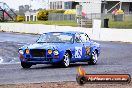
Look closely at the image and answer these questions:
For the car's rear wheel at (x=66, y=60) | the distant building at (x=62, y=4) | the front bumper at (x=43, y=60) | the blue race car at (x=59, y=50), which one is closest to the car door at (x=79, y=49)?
the blue race car at (x=59, y=50)

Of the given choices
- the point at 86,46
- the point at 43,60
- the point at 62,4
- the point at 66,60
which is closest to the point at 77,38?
the point at 86,46

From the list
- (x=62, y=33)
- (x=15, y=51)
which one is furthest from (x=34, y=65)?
(x=15, y=51)

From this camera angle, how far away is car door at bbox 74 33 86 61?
18.1 m

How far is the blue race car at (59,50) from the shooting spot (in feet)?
55.4

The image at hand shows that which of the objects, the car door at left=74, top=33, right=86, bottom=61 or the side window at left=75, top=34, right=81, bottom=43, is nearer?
the car door at left=74, top=33, right=86, bottom=61

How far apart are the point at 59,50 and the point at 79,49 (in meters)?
1.47

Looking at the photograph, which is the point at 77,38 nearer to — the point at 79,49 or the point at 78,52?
the point at 79,49

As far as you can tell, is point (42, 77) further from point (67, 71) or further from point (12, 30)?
point (12, 30)

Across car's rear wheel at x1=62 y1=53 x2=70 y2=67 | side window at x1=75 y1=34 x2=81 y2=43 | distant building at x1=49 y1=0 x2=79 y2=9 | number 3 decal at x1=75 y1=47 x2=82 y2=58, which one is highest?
distant building at x1=49 y1=0 x2=79 y2=9

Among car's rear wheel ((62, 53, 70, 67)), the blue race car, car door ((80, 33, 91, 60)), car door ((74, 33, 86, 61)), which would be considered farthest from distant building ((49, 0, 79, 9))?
car's rear wheel ((62, 53, 70, 67))

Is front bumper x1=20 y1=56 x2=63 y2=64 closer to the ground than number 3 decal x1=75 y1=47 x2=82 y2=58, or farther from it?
closer to the ground

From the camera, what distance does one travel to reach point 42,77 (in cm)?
1379

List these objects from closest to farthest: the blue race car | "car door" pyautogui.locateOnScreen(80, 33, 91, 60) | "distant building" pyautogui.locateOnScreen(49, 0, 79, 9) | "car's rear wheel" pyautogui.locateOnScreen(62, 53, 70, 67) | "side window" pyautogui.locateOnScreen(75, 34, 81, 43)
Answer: the blue race car, "car's rear wheel" pyautogui.locateOnScreen(62, 53, 70, 67), "side window" pyautogui.locateOnScreen(75, 34, 81, 43), "car door" pyautogui.locateOnScreen(80, 33, 91, 60), "distant building" pyautogui.locateOnScreen(49, 0, 79, 9)

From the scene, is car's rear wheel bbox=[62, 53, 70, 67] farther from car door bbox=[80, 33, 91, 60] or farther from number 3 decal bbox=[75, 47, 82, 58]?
car door bbox=[80, 33, 91, 60]
